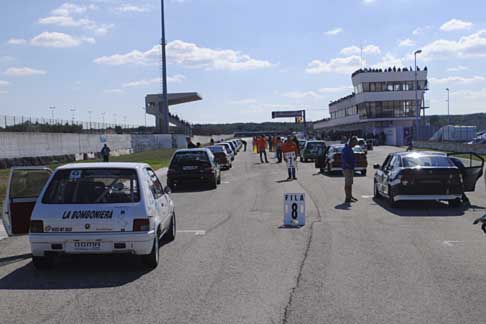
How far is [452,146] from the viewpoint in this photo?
5250cm

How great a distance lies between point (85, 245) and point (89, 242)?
0.22 feet

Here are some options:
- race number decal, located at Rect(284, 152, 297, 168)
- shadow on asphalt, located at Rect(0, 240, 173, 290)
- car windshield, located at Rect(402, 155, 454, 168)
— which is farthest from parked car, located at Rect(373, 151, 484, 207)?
race number decal, located at Rect(284, 152, 297, 168)

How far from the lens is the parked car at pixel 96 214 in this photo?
8.82 metres

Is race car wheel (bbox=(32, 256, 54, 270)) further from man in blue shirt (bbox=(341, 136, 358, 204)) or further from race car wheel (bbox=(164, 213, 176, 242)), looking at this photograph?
man in blue shirt (bbox=(341, 136, 358, 204))

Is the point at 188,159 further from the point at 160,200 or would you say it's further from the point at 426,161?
the point at 160,200

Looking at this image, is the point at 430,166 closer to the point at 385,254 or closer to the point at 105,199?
the point at 385,254

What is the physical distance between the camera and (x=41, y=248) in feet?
29.1

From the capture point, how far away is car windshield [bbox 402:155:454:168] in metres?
16.6

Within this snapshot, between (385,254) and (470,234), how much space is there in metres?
2.75

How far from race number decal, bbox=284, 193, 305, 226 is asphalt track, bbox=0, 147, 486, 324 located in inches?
14.9

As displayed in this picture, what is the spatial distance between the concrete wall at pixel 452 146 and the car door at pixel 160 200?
37945mm

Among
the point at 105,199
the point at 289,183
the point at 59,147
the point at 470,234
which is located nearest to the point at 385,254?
the point at 470,234

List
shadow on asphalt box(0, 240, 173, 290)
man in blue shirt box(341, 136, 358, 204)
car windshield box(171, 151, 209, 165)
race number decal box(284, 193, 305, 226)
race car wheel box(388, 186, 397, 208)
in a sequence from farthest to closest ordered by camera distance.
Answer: car windshield box(171, 151, 209, 165) → man in blue shirt box(341, 136, 358, 204) → race car wheel box(388, 186, 397, 208) → race number decal box(284, 193, 305, 226) → shadow on asphalt box(0, 240, 173, 290)

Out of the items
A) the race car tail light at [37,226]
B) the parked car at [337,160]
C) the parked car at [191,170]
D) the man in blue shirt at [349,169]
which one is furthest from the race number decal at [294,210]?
the parked car at [337,160]
